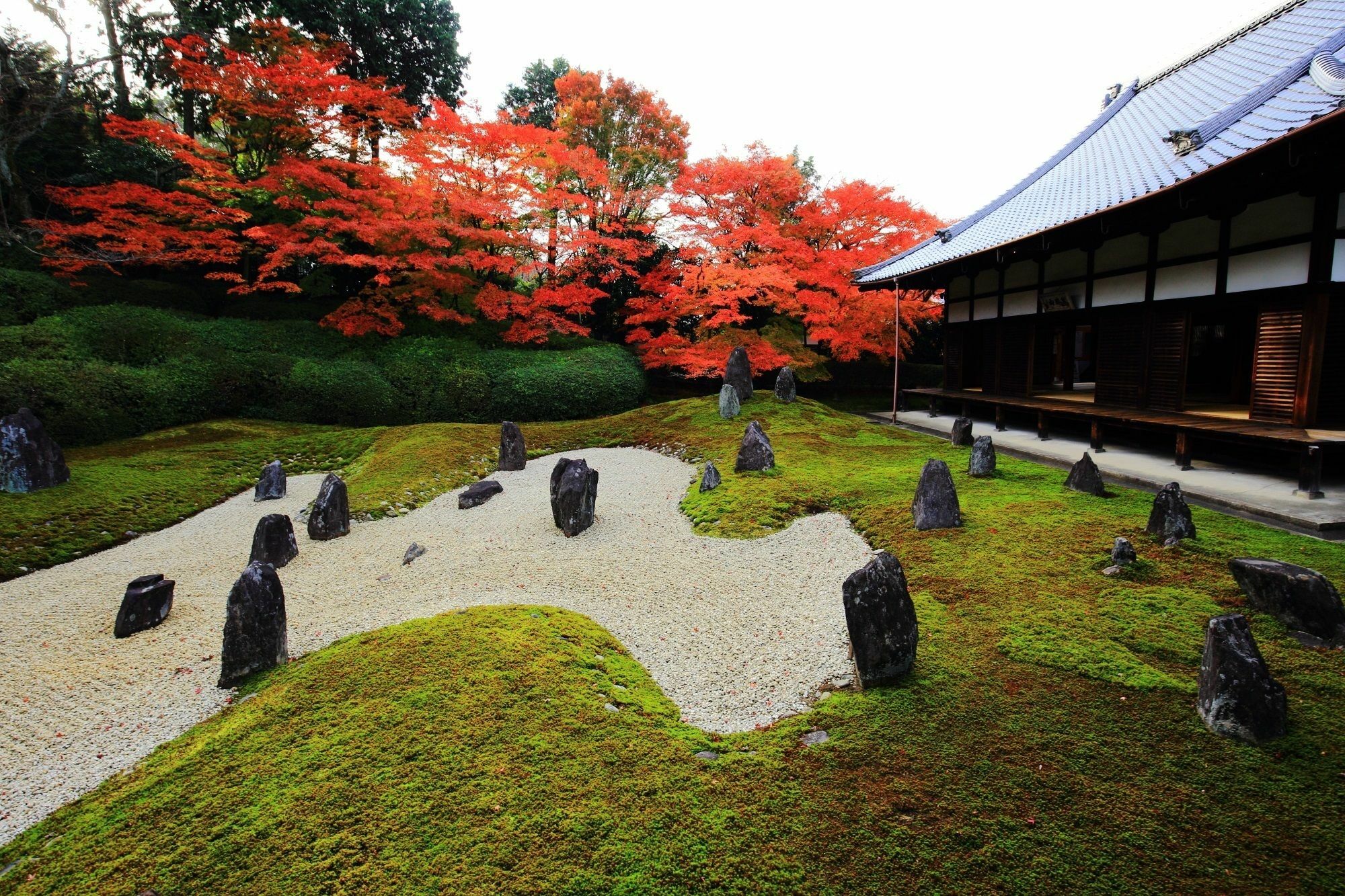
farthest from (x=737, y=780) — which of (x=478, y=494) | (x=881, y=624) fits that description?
(x=478, y=494)

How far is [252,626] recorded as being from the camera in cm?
420

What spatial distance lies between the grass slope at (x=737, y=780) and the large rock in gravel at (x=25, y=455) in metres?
7.55

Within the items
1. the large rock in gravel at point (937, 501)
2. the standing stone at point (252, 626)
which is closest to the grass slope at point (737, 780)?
the standing stone at point (252, 626)

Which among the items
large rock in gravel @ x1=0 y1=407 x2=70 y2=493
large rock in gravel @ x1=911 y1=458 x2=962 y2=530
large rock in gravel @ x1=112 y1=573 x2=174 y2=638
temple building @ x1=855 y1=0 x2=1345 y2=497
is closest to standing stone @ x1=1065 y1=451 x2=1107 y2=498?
temple building @ x1=855 y1=0 x2=1345 y2=497

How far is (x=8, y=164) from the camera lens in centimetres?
1418

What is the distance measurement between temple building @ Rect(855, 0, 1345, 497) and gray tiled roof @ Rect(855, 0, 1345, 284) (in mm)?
43

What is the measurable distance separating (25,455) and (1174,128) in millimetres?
18310

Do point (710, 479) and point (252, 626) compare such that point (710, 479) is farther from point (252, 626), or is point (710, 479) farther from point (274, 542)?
point (252, 626)

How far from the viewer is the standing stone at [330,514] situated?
7.72 meters

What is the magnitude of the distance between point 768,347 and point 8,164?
1852cm

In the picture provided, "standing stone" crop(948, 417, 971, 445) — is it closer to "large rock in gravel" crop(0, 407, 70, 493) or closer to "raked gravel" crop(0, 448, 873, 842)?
"raked gravel" crop(0, 448, 873, 842)

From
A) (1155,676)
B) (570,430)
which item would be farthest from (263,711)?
(570,430)

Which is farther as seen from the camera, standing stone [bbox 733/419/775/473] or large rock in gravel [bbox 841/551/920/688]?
standing stone [bbox 733/419/775/473]

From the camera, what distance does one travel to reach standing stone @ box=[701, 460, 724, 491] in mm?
8664
